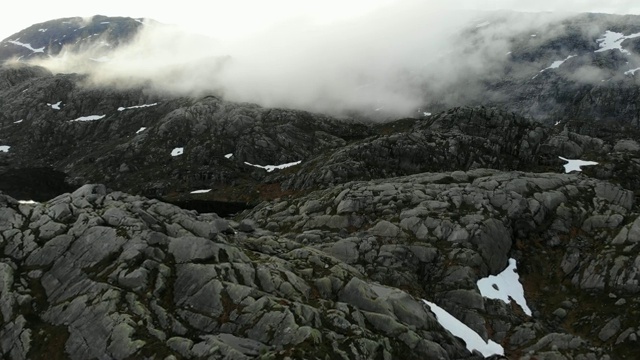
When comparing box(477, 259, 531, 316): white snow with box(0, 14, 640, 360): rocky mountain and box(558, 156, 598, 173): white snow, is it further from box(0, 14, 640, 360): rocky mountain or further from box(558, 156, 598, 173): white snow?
box(558, 156, 598, 173): white snow

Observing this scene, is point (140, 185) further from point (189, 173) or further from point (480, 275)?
point (480, 275)

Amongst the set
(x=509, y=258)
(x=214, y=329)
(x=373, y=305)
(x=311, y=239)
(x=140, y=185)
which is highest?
(x=214, y=329)

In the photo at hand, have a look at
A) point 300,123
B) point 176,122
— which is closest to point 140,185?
point 176,122

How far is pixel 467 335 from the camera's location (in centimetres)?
4528

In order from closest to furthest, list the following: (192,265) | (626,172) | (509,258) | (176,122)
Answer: (192,265) < (509,258) < (626,172) < (176,122)

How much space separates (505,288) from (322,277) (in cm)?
2699

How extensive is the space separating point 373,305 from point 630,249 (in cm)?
3807

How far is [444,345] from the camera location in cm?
3934

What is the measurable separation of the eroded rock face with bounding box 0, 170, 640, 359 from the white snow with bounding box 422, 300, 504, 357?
134cm

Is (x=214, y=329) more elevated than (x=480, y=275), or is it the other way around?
(x=214, y=329)

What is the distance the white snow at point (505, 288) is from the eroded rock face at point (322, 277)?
1.00 m

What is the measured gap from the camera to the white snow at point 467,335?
43594mm

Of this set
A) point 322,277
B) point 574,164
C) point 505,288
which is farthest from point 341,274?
point 574,164

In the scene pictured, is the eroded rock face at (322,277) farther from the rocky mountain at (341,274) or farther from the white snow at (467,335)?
the white snow at (467,335)
